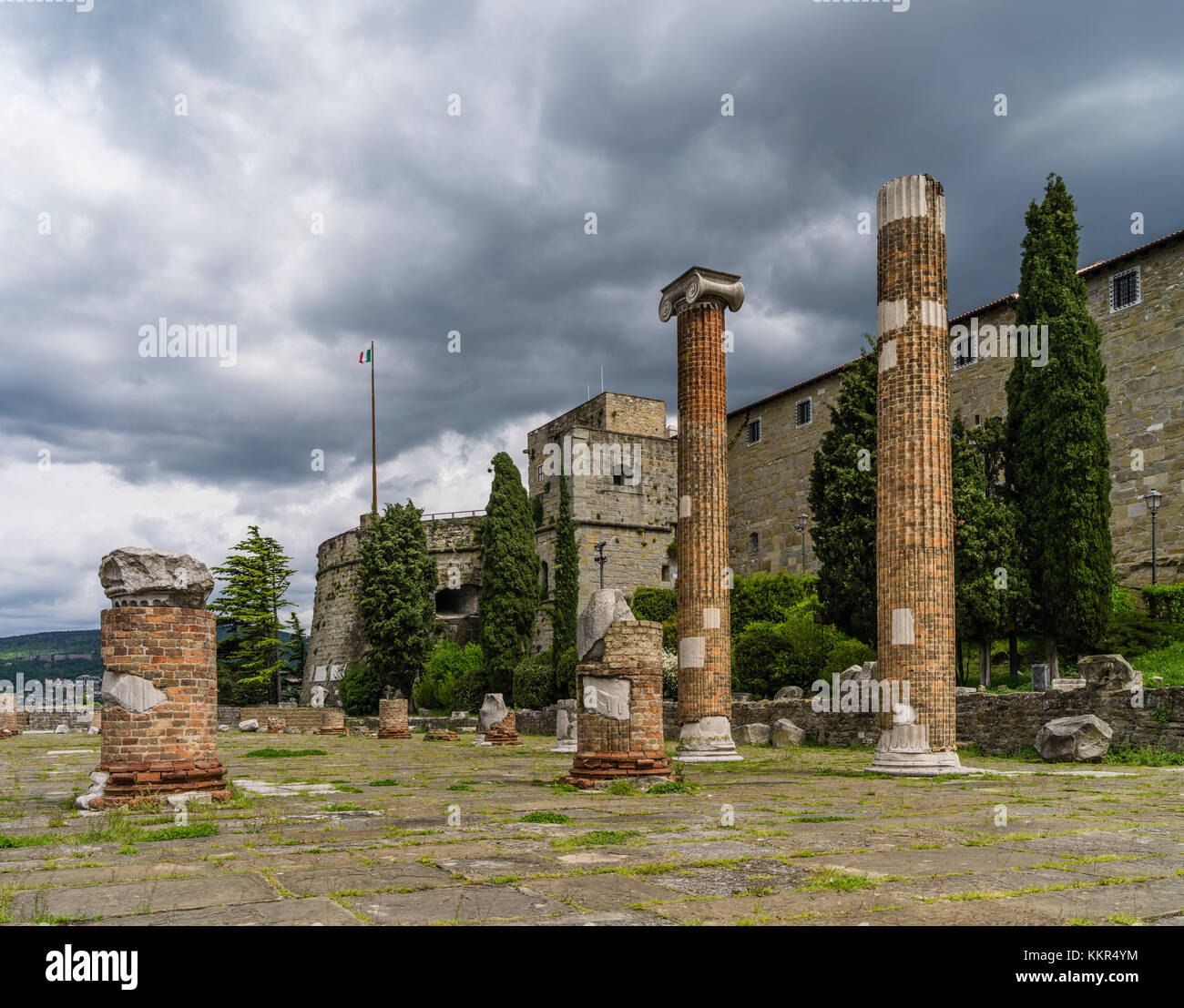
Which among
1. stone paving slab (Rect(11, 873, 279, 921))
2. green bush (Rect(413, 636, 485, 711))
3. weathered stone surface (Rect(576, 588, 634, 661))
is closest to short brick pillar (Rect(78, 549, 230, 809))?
weathered stone surface (Rect(576, 588, 634, 661))

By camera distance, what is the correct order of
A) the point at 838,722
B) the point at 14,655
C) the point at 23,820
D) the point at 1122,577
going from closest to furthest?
the point at 23,820, the point at 838,722, the point at 1122,577, the point at 14,655

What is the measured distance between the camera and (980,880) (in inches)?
168

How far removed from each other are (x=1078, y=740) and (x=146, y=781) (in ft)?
33.4

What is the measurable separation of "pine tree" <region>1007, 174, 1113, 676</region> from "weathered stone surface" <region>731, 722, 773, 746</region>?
21.0 ft

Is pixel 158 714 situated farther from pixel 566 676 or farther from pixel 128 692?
pixel 566 676

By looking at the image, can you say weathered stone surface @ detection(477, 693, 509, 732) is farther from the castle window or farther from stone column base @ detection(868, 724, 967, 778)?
the castle window

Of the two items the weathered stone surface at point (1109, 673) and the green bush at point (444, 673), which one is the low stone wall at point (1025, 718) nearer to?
the weathered stone surface at point (1109, 673)

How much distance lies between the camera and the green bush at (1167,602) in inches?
810

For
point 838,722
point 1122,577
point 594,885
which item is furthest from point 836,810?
point 1122,577

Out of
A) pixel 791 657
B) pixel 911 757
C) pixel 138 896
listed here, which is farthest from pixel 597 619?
pixel 791 657

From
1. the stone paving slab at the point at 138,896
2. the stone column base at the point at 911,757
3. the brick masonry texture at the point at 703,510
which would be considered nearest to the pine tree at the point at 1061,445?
the brick masonry texture at the point at 703,510

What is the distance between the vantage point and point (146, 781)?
7742mm
